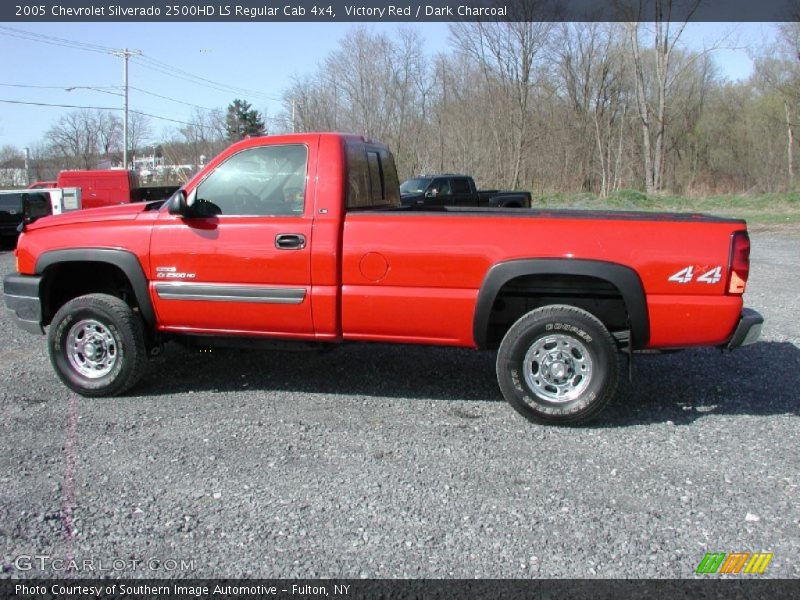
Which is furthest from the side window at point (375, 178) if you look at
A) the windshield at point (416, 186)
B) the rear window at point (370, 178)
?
the windshield at point (416, 186)

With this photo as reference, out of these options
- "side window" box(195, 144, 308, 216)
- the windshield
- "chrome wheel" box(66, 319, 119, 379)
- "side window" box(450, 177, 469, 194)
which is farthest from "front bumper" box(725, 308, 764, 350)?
"side window" box(450, 177, 469, 194)

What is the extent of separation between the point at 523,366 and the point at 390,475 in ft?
4.36

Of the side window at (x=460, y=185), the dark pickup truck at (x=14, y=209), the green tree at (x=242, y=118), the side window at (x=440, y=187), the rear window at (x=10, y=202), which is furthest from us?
the green tree at (x=242, y=118)

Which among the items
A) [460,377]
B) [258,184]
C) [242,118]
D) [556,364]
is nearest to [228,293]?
[258,184]

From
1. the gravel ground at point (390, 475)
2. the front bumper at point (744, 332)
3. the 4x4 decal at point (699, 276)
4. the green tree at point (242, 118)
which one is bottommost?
the gravel ground at point (390, 475)

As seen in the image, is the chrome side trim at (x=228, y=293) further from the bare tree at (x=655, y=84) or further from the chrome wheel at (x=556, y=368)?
the bare tree at (x=655, y=84)

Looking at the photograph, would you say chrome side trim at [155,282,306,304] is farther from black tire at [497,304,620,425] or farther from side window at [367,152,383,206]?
black tire at [497,304,620,425]

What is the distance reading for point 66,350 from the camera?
544 centimetres

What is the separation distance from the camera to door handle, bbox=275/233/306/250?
4.98m

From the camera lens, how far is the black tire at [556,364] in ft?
15.5

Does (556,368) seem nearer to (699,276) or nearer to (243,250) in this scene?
(699,276)

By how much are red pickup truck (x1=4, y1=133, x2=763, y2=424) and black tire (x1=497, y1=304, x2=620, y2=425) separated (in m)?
0.01

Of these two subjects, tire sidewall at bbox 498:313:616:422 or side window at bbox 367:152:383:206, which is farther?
side window at bbox 367:152:383:206

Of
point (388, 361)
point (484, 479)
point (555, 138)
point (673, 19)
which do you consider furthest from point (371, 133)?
point (484, 479)
